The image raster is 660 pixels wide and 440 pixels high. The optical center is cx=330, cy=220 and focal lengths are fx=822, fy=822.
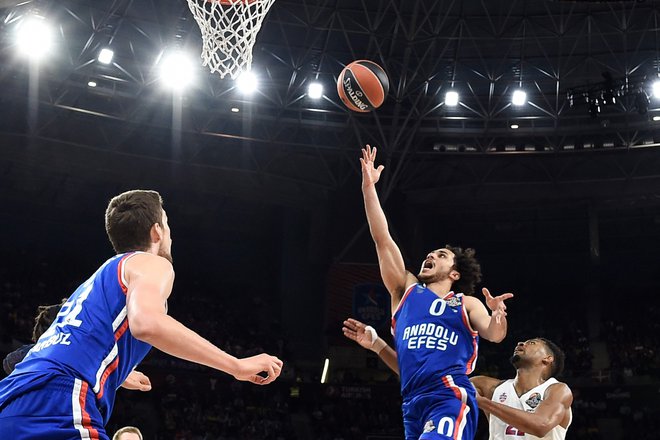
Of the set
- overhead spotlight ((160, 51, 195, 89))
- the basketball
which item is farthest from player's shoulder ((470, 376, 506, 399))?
overhead spotlight ((160, 51, 195, 89))

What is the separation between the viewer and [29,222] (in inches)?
1089

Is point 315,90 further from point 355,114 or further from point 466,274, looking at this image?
point 466,274

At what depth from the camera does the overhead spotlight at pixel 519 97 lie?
71.4 ft

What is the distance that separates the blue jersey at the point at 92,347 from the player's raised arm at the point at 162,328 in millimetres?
113

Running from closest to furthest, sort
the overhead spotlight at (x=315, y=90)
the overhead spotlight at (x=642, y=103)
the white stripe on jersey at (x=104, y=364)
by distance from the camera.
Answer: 1. the white stripe on jersey at (x=104, y=364)
2. the overhead spotlight at (x=642, y=103)
3. the overhead spotlight at (x=315, y=90)

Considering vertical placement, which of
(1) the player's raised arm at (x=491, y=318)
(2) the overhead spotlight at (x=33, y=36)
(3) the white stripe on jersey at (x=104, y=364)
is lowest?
(3) the white stripe on jersey at (x=104, y=364)

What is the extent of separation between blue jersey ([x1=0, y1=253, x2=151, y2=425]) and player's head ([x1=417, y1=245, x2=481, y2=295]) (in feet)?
10.4

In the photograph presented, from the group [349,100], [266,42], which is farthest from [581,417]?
[349,100]

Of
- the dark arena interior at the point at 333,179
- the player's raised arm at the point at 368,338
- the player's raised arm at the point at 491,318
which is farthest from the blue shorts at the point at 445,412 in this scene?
the dark arena interior at the point at 333,179

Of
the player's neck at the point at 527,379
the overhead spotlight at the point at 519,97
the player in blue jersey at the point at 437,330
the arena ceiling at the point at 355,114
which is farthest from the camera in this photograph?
the overhead spotlight at the point at 519,97

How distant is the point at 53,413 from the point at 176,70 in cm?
1753

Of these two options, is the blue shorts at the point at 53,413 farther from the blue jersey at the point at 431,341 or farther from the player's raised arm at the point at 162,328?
the blue jersey at the point at 431,341

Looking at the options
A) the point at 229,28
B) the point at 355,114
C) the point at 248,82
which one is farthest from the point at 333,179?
the point at 229,28

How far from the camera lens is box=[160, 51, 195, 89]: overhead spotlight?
20.0m
